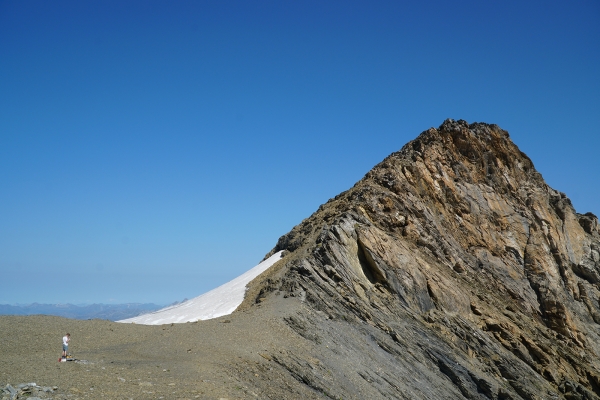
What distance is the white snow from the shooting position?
34.2m

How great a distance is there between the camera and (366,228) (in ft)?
119

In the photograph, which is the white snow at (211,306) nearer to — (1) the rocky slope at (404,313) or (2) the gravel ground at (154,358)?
(1) the rocky slope at (404,313)

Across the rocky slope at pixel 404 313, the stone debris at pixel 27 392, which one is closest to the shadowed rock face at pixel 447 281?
the rocky slope at pixel 404 313

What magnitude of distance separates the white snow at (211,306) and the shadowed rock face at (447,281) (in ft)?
5.56

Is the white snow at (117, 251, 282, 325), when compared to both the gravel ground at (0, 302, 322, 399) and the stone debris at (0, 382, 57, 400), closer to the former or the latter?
the gravel ground at (0, 302, 322, 399)

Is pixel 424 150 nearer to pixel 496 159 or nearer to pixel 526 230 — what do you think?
pixel 496 159

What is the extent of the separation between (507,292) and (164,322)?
91.6ft

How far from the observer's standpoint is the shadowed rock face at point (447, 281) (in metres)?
28.2

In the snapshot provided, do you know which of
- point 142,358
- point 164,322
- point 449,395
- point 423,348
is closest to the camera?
point 142,358

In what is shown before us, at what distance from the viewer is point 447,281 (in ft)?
121

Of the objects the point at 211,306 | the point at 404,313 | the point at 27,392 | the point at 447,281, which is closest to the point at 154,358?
Result: the point at 27,392

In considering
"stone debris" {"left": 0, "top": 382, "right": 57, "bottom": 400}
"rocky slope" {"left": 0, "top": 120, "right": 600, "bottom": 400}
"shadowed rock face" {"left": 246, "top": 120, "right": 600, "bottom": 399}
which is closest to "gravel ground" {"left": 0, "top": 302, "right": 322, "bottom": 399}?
"rocky slope" {"left": 0, "top": 120, "right": 600, "bottom": 400}

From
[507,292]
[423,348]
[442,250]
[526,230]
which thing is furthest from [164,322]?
[526,230]

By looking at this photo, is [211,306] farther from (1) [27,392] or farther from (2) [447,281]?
(1) [27,392]
